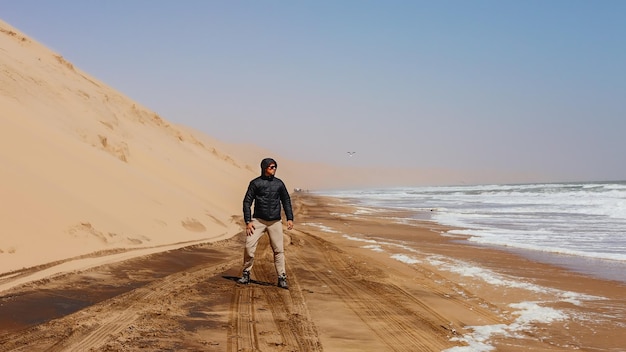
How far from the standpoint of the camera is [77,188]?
1191cm

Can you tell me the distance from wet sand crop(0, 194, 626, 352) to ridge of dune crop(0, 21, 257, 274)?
133 cm

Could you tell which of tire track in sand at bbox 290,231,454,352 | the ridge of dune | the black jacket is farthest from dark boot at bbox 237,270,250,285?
the ridge of dune

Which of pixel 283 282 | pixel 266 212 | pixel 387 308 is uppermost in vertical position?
pixel 266 212

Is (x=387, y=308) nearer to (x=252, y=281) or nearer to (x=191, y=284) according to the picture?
(x=252, y=281)

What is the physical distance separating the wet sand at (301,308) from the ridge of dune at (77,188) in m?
1.33

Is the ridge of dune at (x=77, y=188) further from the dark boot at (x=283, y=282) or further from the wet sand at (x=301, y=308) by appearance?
the dark boot at (x=283, y=282)

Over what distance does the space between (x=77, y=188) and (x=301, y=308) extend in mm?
7545

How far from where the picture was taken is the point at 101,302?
6.30 metres

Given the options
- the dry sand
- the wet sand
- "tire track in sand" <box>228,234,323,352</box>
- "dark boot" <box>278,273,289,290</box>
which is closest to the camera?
"tire track in sand" <box>228,234,323,352</box>

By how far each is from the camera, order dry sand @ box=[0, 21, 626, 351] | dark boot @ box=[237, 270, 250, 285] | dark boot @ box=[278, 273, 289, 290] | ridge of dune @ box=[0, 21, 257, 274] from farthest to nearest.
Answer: ridge of dune @ box=[0, 21, 257, 274]
dark boot @ box=[237, 270, 250, 285]
dark boot @ box=[278, 273, 289, 290]
dry sand @ box=[0, 21, 626, 351]

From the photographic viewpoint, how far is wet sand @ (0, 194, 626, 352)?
5.09 m

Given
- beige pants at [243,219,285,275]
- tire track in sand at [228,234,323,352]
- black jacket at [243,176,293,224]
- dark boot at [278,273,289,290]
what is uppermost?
black jacket at [243,176,293,224]

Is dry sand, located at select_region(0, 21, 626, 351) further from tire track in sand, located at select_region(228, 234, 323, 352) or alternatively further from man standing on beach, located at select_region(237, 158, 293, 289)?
man standing on beach, located at select_region(237, 158, 293, 289)

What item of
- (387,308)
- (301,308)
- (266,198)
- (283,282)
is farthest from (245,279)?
(387,308)
